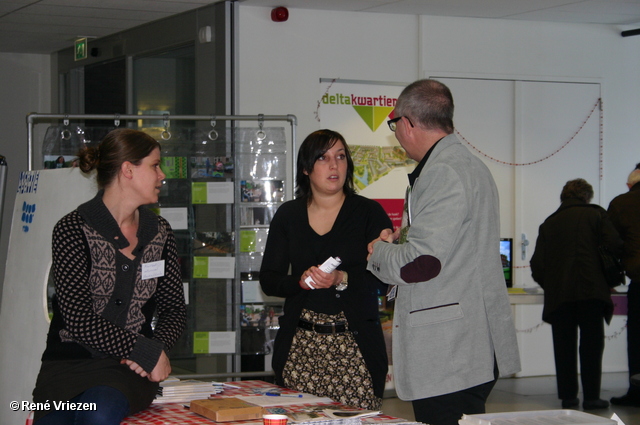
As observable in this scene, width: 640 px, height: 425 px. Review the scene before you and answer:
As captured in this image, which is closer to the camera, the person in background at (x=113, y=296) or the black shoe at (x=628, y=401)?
the person in background at (x=113, y=296)

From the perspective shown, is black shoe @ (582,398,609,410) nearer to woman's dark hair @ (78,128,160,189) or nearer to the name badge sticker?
the name badge sticker

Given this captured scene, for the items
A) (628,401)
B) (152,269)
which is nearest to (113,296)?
(152,269)

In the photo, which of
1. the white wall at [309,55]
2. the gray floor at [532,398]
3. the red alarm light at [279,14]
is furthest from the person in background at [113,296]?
the red alarm light at [279,14]

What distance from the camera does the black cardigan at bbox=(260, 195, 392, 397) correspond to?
9.66 feet

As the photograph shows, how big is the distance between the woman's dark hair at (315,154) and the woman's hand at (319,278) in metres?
0.50

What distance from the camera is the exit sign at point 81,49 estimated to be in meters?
7.44

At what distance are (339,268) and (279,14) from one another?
354 centimetres

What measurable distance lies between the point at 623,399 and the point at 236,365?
3.04 meters

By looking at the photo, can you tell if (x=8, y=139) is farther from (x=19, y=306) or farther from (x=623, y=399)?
(x=623, y=399)

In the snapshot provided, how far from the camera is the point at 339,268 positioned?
3.08m

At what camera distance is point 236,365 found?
5328 mm

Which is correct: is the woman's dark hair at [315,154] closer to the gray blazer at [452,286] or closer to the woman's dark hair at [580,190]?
the gray blazer at [452,286]

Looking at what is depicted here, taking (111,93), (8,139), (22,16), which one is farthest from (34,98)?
(22,16)

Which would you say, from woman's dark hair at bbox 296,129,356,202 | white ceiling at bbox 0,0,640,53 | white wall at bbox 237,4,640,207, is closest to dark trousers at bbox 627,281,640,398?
white wall at bbox 237,4,640,207
